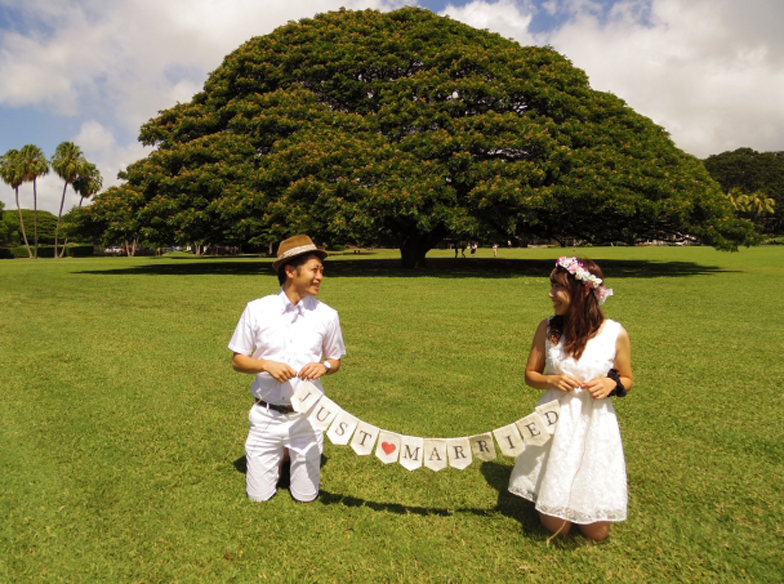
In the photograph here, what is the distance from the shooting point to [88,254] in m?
69.9

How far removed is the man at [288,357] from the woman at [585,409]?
142 cm

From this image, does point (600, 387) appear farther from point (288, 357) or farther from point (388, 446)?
point (288, 357)

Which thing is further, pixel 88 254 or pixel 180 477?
pixel 88 254

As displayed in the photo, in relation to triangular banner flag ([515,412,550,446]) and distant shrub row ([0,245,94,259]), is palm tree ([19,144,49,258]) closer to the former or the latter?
distant shrub row ([0,245,94,259])

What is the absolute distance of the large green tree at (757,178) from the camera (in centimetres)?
8669

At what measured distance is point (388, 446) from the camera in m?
3.38

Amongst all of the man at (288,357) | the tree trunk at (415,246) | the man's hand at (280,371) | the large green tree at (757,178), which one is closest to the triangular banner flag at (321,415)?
the man at (288,357)

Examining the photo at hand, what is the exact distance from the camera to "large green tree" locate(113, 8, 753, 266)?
2050 centimetres

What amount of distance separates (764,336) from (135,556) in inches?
384

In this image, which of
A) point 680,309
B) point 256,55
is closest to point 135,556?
point 680,309

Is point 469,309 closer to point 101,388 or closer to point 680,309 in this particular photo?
point 680,309

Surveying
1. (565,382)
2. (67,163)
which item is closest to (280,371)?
(565,382)

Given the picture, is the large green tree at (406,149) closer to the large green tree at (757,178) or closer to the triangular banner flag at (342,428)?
the triangular banner flag at (342,428)

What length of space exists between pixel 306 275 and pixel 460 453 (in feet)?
4.76
